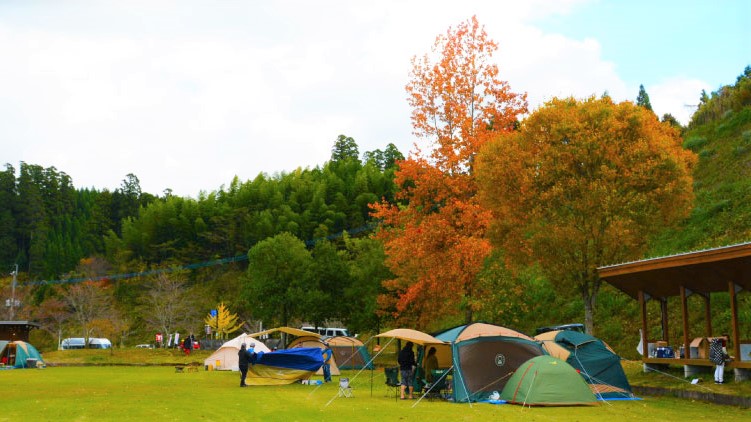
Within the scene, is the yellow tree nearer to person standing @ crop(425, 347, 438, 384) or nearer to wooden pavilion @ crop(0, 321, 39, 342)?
wooden pavilion @ crop(0, 321, 39, 342)

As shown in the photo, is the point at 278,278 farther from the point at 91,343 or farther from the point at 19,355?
the point at 91,343

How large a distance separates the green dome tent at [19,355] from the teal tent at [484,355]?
2915 centimetres

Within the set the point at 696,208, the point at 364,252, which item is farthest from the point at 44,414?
the point at 696,208

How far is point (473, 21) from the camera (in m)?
29.1

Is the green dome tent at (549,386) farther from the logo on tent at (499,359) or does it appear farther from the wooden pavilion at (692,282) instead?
the wooden pavilion at (692,282)

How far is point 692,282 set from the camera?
21281mm

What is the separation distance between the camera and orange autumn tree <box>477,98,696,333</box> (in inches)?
951

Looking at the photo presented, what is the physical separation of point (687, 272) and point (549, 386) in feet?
20.7

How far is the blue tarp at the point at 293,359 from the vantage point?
26203mm

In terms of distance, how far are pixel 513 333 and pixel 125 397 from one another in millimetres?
10546

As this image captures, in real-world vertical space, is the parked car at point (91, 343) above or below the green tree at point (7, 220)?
below

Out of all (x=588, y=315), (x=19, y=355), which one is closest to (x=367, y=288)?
(x=588, y=315)

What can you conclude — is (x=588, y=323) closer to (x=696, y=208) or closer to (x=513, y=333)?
(x=513, y=333)

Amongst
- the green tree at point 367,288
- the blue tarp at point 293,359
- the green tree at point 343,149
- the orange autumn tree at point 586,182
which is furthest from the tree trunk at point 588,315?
the green tree at point 343,149
